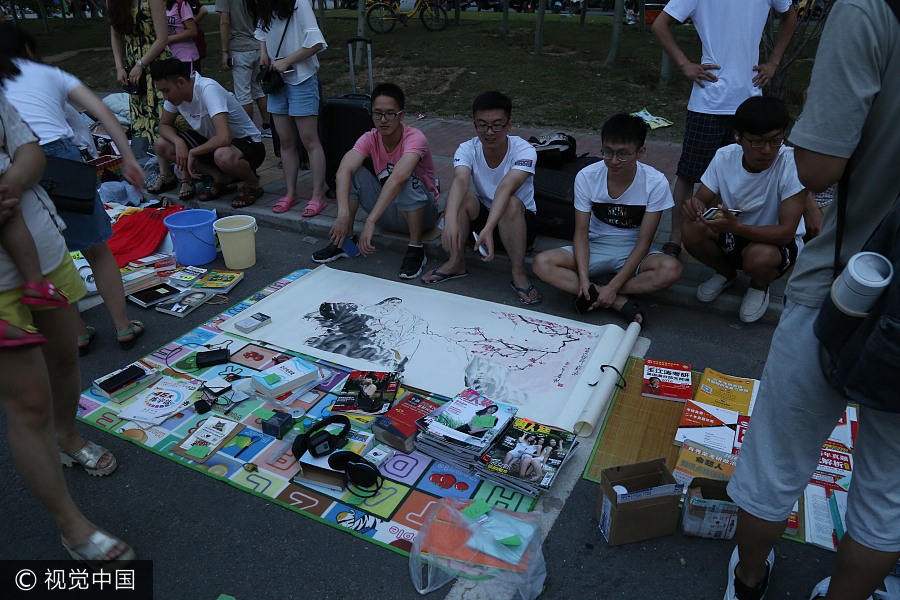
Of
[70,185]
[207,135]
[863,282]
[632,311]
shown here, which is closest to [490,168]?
[632,311]

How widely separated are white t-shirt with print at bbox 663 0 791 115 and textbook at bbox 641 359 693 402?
5.14 ft

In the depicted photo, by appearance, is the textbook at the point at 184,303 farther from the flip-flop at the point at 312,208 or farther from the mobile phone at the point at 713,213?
the mobile phone at the point at 713,213

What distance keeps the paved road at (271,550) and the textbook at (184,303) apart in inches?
41.3

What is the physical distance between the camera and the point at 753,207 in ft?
10.1

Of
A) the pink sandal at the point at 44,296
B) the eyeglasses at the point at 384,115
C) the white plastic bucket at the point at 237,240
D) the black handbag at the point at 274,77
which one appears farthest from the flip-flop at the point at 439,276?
the pink sandal at the point at 44,296

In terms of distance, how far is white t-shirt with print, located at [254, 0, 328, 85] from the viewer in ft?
14.3

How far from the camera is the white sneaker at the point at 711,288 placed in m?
3.36

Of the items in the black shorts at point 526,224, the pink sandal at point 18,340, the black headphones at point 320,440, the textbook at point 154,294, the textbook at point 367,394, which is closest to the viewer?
the pink sandal at point 18,340

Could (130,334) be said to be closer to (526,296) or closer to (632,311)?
(526,296)

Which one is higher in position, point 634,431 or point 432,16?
point 432,16

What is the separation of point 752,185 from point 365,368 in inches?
83.0

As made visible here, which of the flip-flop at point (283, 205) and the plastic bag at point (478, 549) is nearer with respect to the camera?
the plastic bag at point (478, 549)

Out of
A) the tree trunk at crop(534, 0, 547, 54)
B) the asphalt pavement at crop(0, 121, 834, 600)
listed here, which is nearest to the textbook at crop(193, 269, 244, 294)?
the asphalt pavement at crop(0, 121, 834, 600)

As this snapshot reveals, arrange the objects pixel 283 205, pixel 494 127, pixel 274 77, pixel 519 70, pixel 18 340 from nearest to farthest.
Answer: pixel 18 340 → pixel 494 127 → pixel 274 77 → pixel 283 205 → pixel 519 70
